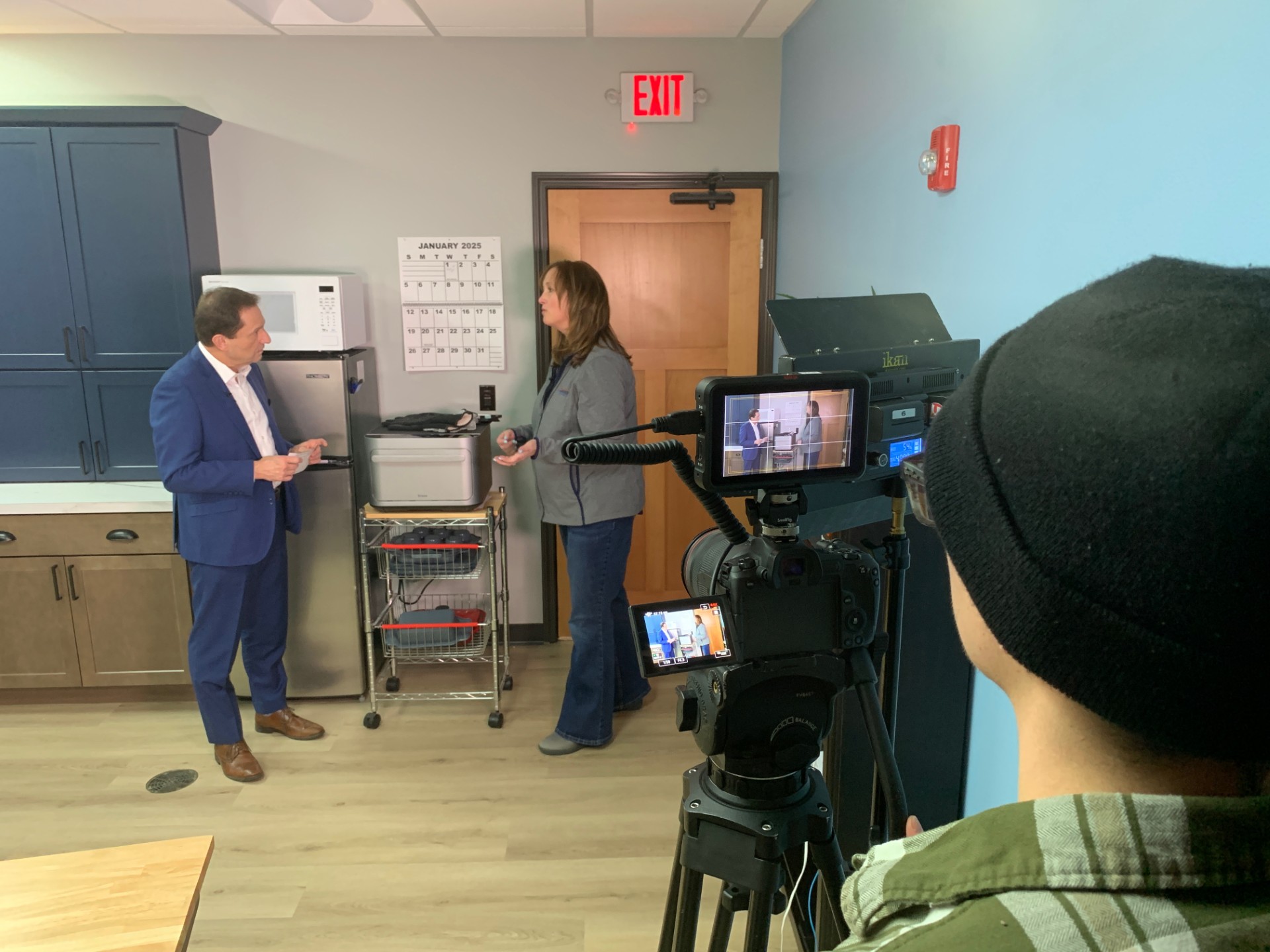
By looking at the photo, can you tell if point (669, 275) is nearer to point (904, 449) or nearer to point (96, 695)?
point (904, 449)

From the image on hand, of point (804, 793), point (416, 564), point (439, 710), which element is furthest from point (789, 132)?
point (804, 793)

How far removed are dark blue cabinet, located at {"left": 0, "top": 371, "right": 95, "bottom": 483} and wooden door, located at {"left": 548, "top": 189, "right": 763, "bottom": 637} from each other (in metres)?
1.92

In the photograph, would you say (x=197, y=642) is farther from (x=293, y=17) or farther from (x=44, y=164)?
(x=293, y=17)

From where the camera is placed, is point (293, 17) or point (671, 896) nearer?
point (671, 896)

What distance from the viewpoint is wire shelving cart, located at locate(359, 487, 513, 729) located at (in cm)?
305

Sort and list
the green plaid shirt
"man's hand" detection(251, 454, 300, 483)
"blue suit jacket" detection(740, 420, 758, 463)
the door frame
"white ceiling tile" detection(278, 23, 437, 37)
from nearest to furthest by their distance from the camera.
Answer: the green plaid shirt, "blue suit jacket" detection(740, 420, 758, 463), "man's hand" detection(251, 454, 300, 483), "white ceiling tile" detection(278, 23, 437, 37), the door frame

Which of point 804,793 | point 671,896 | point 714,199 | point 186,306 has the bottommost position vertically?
point 671,896

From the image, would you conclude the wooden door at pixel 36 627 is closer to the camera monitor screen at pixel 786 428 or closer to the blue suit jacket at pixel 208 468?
the blue suit jacket at pixel 208 468

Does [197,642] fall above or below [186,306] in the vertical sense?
below

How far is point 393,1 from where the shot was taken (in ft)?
9.62

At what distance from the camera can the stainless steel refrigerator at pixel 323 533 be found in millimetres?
3037

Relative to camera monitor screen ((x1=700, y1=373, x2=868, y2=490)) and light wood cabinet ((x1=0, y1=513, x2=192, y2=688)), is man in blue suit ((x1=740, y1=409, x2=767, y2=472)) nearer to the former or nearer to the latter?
camera monitor screen ((x1=700, y1=373, x2=868, y2=490))

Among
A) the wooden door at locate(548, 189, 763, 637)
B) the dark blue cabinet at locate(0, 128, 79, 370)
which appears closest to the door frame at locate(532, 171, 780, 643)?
the wooden door at locate(548, 189, 763, 637)

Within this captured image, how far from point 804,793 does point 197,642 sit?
2207 millimetres
